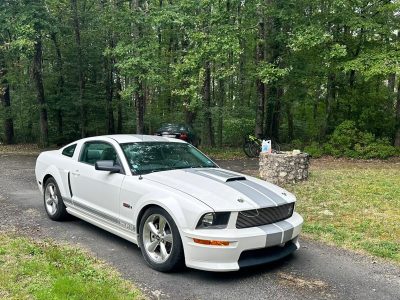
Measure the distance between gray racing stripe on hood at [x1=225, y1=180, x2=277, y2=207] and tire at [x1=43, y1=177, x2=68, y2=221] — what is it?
312 cm

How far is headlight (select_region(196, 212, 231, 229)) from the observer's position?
4176 mm

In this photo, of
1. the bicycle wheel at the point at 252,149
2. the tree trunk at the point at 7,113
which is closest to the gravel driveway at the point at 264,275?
the bicycle wheel at the point at 252,149

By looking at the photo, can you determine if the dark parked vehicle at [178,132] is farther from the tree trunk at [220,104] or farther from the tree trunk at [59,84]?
the tree trunk at [59,84]

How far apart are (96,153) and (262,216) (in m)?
2.83

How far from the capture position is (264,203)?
4.48 meters

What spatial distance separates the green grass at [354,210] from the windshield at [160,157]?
85.9 inches

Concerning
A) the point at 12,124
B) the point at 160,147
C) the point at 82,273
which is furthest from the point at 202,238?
the point at 12,124

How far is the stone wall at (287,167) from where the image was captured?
10.1 meters

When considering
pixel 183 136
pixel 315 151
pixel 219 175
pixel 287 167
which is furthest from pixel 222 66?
pixel 219 175

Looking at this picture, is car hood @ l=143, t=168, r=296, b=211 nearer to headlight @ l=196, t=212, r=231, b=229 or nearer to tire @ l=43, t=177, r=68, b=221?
headlight @ l=196, t=212, r=231, b=229

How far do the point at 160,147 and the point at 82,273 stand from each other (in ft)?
6.91

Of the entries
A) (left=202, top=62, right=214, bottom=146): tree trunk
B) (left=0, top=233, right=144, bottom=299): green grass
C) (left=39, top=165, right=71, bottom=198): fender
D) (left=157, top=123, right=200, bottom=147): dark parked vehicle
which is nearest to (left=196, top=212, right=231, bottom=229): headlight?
(left=0, top=233, right=144, bottom=299): green grass

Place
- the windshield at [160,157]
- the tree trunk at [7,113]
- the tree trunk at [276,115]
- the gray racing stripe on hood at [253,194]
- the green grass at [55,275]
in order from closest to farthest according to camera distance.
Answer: the green grass at [55,275], the gray racing stripe on hood at [253,194], the windshield at [160,157], the tree trunk at [276,115], the tree trunk at [7,113]

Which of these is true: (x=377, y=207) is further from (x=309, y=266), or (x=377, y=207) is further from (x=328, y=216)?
(x=309, y=266)
